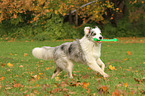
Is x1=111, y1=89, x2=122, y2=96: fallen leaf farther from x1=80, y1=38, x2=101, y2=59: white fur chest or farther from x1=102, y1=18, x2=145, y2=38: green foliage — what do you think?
x1=102, y1=18, x2=145, y2=38: green foliage

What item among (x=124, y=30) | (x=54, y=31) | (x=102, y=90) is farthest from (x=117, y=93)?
(x=124, y=30)

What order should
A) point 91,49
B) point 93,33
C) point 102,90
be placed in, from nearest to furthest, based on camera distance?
point 102,90
point 93,33
point 91,49

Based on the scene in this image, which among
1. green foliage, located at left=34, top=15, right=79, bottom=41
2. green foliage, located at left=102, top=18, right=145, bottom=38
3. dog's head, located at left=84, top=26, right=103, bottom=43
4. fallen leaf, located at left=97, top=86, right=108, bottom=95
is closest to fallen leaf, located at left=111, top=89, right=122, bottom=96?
fallen leaf, located at left=97, top=86, right=108, bottom=95

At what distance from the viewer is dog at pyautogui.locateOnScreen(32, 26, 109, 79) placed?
6219 millimetres

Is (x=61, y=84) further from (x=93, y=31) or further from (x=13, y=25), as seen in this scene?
(x=13, y=25)

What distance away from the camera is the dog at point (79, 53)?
622cm

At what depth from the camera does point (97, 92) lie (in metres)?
4.61

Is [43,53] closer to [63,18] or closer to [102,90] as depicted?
[102,90]

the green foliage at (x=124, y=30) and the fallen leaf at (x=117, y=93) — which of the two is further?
the green foliage at (x=124, y=30)

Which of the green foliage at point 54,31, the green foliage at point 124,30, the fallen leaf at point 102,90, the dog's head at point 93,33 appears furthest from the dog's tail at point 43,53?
the green foliage at point 124,30

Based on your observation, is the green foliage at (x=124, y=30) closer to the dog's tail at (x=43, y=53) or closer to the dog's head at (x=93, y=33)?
the dog's tail at (x=43, y=53)

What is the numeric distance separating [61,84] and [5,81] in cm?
164

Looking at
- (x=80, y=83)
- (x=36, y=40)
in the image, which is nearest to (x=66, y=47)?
(x=80, y=83)

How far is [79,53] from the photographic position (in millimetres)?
6395
